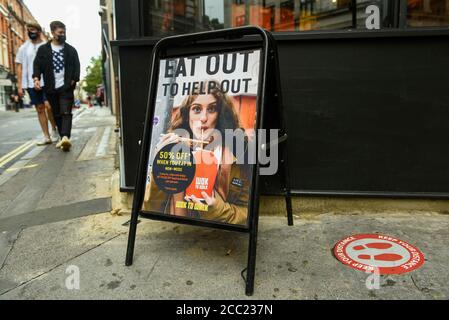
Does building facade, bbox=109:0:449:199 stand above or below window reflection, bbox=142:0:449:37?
below

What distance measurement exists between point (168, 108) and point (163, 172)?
448mm

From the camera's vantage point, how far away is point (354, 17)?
133 inches

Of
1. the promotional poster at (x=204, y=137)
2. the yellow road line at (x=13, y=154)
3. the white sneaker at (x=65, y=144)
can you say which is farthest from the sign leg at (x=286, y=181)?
the yellow road line at (x=13, y=154)

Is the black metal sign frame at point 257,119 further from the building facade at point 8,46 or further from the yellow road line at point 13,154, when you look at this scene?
the building facade at point 8,46

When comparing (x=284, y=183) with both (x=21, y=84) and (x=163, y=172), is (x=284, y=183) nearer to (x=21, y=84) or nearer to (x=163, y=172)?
(x=163, y=172)

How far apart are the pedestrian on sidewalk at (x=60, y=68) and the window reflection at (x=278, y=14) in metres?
3.06

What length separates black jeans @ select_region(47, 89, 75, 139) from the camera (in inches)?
235

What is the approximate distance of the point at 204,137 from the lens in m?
2.45

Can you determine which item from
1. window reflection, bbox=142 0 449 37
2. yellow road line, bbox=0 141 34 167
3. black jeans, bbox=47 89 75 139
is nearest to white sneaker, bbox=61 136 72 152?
black jeans, bbox=47 89 75 139

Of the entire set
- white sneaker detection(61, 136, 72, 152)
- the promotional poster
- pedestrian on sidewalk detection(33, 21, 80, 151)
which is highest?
pedestrian on sidewalk detection(33, 21, 80, 151)

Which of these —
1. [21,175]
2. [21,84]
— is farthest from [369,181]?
[21,84]

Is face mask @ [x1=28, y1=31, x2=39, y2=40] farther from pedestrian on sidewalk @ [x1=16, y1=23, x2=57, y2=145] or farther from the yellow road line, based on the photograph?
the yellow road line

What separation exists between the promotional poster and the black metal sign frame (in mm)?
38

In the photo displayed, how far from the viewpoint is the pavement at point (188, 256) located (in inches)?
88.8
